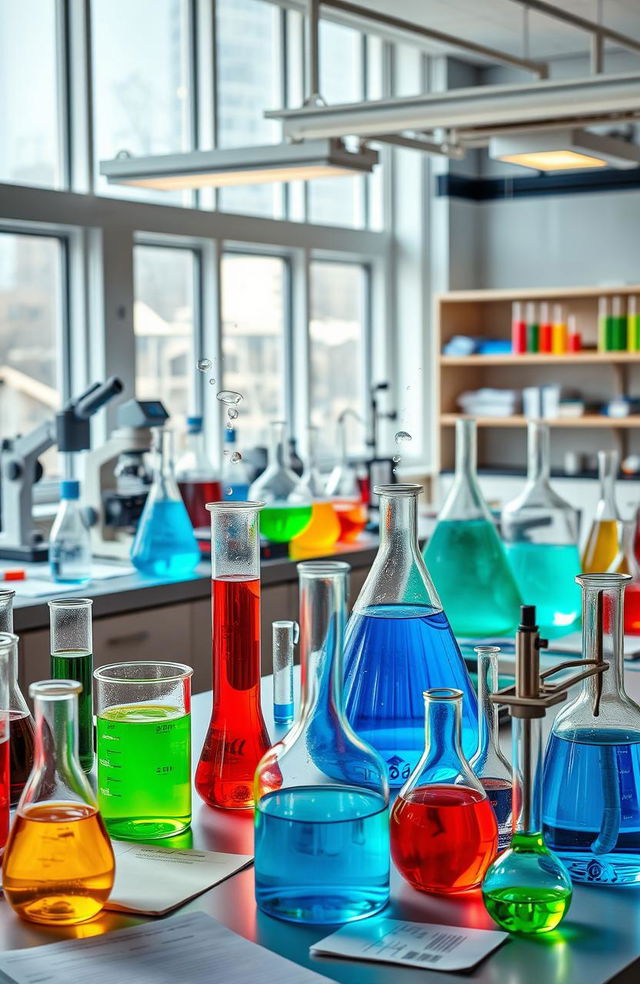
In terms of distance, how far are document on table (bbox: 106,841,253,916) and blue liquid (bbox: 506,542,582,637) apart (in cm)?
93

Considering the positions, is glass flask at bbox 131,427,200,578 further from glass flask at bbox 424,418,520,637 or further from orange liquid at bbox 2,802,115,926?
orange liquid at bbox 2,802,115,926

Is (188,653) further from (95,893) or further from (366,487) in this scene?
(95,893)

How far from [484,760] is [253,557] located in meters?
0.28

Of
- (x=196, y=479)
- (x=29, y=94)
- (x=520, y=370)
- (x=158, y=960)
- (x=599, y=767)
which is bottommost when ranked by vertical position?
(x=158, y=960)

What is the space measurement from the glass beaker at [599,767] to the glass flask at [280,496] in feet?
6.79

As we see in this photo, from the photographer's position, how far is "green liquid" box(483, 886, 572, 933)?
904 millimetres

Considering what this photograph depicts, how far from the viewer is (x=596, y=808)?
0.99 m

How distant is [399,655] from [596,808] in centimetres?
25

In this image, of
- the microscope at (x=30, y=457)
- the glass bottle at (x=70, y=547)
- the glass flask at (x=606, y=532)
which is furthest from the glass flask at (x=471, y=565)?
the microscope at (x=30, y=457)

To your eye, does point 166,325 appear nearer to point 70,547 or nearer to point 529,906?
point 70,547

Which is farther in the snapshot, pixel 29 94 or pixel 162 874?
pixel 29 94

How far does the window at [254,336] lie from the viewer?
204 inches

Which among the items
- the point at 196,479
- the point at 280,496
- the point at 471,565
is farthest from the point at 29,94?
the point at 471,565

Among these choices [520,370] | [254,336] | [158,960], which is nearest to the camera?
[158,960]
